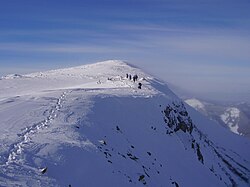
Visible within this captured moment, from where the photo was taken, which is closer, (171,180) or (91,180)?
(91,180)

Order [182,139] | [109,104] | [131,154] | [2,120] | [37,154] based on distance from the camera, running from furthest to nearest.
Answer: [182,139] → [109,104] → [131,154] → [2,120] → [37,154]

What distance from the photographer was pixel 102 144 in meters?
28.7

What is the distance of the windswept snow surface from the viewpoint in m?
21.7

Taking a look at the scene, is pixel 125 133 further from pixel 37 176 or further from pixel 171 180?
pixel 37 176

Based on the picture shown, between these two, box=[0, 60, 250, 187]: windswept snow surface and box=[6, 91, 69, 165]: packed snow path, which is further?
box=[0, 60, 250, 187]: windswept snow surface

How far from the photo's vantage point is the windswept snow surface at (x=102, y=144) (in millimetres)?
21719

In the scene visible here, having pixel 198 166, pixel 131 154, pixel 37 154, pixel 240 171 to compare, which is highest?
pixel 37 154

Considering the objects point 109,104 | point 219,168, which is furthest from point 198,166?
point 109,104

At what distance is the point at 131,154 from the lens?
31109mm

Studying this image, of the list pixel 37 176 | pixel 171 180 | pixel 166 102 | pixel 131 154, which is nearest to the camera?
pixel 37 176

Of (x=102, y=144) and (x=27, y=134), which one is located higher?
(x=27, y=134)

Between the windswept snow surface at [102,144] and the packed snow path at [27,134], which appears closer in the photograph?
→ the packed snow path at [27,134]

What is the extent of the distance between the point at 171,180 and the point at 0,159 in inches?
688

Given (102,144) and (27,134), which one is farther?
(102,144)
